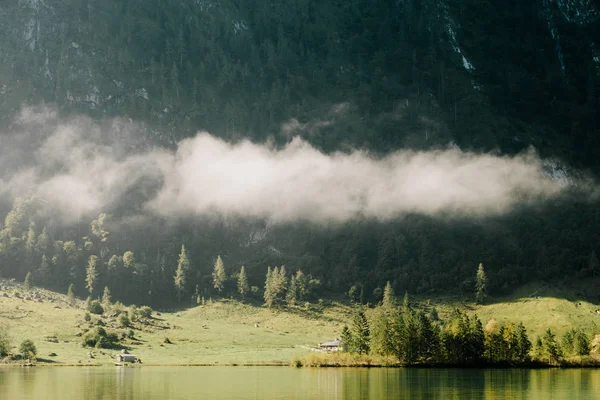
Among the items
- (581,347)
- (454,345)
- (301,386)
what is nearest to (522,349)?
(454,345)

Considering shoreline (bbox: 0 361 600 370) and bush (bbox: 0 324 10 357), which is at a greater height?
bush (bbox: 0 324 10 357)

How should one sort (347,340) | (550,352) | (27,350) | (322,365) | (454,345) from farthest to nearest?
(27,350), (347,340), (322,365), (550,352), (454,345)

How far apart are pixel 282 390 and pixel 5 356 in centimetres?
11202

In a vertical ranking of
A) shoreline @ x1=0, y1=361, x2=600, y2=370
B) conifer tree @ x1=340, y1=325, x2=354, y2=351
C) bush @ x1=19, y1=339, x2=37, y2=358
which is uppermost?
conifer tree @ x1=340, y1=325, x2=354, y2=351

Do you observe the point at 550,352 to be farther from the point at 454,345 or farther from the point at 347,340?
the point at 347,340

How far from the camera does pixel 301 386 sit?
115 metres

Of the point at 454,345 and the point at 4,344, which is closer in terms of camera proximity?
A: the point at 454,345

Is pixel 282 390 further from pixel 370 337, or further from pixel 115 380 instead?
pixel 370 337

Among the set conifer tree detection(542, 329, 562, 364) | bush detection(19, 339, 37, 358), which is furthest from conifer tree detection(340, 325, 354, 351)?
bush detection(19, 339, 37, 358)

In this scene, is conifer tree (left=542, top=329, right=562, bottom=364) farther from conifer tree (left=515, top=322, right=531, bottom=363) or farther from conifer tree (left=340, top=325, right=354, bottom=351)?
conifer tree (left=340, top=325, right=354, bottom=351)

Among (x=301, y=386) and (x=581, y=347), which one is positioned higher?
(x=581, y=347)

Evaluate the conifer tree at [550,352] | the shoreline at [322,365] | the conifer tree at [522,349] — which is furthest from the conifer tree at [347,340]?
the conifer tree at [550,352]

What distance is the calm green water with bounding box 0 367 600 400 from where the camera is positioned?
325 feet

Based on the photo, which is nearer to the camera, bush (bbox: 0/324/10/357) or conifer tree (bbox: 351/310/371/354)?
conifer tree (bbox: 351/310/371/354)
